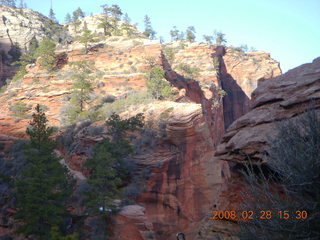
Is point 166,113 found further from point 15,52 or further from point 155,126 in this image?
point 15,52

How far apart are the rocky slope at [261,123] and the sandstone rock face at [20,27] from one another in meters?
53.2

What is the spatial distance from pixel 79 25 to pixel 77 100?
40513 mm

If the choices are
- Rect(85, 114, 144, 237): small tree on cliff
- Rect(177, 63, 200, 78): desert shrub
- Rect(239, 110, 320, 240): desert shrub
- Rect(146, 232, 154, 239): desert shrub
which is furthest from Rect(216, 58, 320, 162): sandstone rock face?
Rect(177, 63, 200, 78): desert shrub

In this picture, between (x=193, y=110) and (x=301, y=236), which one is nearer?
(x=301, y=236)

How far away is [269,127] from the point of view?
267 inches

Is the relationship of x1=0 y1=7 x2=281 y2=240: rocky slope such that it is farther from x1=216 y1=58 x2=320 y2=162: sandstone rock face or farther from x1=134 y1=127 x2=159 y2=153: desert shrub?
x1=216 y1=58 x2=320 y2=162: sandstone rock face

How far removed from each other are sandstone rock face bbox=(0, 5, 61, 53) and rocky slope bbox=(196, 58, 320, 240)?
2093 inches

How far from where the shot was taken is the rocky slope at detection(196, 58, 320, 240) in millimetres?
6520

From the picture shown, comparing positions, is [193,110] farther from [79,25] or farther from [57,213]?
[79,25]

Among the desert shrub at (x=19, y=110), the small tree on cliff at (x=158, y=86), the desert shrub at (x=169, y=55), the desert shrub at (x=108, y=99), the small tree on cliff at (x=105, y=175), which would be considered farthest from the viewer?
the desert shrub at (x=169, y=55)

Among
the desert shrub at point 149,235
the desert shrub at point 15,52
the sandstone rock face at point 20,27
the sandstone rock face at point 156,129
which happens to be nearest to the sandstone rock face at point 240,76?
the sandstone rock face at point 156,129

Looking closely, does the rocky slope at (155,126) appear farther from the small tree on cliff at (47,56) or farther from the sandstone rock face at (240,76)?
the sandstone rock face at (240,76)

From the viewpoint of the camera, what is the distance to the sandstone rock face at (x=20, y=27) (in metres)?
55.2

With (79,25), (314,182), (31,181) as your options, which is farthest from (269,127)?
(79,25)
